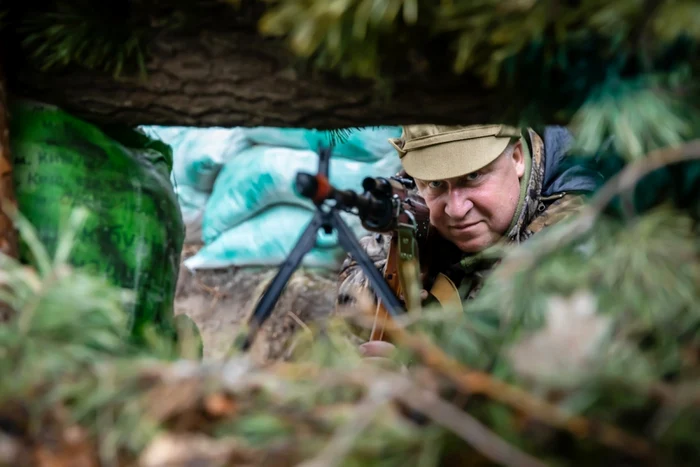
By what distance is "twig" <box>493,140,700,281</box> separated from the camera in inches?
13.6

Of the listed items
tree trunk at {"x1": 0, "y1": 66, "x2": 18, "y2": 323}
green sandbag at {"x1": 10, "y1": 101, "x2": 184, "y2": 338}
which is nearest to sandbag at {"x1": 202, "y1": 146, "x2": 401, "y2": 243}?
green sandbag at {"x1": 10, "y1": 101, "x2": 184, "y2": 338}

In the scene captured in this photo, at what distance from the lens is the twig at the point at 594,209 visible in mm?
345

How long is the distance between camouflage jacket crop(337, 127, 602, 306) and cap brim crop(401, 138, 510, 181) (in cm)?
13

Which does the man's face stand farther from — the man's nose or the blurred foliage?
the blurred foliage

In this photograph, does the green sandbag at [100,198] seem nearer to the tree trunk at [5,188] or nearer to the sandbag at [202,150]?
the tree trunk at [5,188]

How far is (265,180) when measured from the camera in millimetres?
2027

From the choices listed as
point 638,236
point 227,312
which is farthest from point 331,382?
point 227,312

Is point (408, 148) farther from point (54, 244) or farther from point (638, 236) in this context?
point (638, 236)

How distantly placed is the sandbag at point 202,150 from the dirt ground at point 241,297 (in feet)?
0.98


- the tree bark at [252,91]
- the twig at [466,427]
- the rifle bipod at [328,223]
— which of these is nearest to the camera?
the twig at [466,427]

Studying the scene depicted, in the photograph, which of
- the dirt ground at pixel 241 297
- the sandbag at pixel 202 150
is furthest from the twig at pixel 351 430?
the sandbag at pixel 202 150

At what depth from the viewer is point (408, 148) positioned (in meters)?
1.19

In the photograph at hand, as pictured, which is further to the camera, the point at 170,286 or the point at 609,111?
the point at 170,286

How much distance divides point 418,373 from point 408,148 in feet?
2.87
